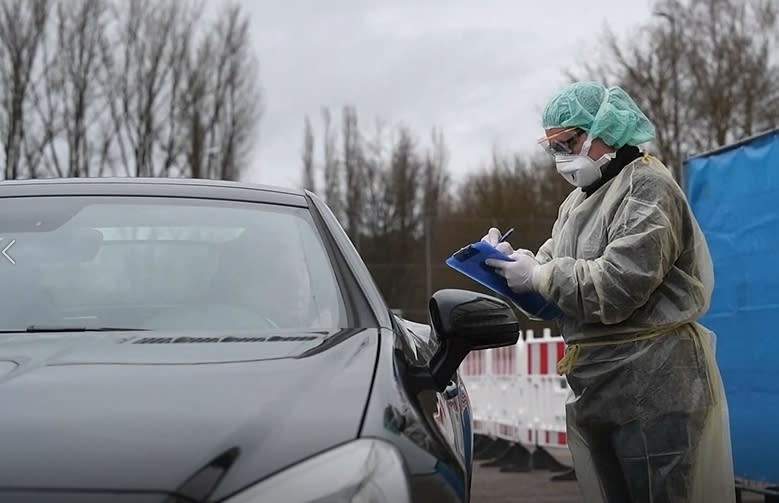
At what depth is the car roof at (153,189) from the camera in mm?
3682

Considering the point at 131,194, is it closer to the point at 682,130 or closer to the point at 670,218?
the point at 670,218

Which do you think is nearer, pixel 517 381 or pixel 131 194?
pixel 131 194

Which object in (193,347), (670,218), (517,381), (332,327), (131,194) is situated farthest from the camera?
(517,381)

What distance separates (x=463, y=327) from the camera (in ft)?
9.72

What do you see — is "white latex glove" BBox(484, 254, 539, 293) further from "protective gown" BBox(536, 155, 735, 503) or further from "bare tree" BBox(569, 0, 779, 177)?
"bare tree" BBox(569, 0, 779, 177)

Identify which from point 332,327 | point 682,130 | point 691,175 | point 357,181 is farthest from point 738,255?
point 357,181

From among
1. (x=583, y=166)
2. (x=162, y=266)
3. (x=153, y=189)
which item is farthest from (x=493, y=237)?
(x=162, y=266)

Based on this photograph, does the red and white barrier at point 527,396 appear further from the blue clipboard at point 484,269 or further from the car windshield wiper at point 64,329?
the car windshield wiper at point 64,329

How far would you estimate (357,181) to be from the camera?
194ft

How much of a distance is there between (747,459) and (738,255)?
109 centimetres

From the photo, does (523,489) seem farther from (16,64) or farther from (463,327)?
(16,64)

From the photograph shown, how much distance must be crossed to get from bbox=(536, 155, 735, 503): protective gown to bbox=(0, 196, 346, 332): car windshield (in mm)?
904

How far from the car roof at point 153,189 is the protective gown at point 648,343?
2.76 feet

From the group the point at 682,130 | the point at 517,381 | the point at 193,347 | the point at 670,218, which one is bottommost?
the point at 517,381
